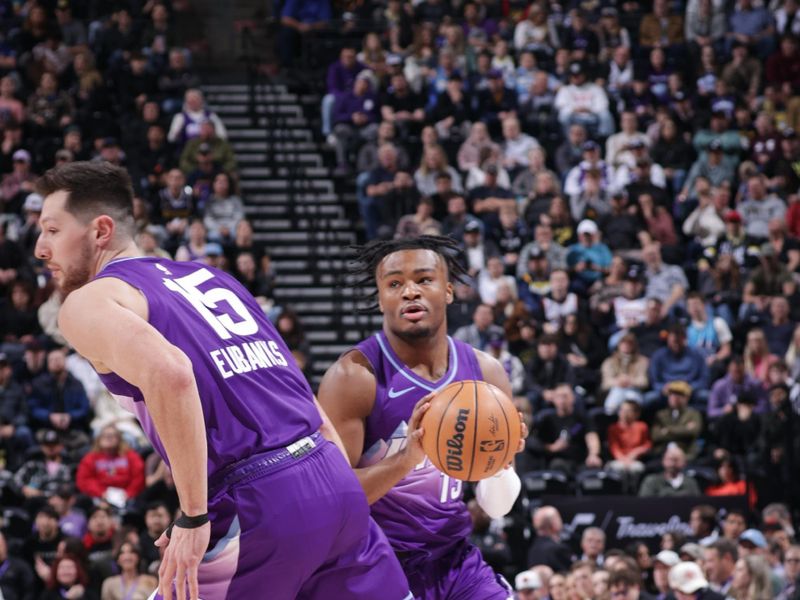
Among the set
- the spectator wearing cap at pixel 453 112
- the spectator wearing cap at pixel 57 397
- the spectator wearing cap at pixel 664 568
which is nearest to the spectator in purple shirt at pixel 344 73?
the spectator wearing cap at pixel 453 112

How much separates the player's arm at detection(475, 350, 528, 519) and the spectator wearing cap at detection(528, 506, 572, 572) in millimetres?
6408

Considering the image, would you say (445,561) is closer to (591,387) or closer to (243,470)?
(243,470)

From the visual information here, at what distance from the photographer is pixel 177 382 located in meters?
3.90

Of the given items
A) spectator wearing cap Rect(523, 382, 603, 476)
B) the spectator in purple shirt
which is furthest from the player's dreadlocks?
the spectator in purple shirt

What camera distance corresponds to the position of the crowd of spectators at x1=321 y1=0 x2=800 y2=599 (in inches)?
570

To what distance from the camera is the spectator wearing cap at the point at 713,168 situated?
19281 mm

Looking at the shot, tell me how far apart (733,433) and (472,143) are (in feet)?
21.3

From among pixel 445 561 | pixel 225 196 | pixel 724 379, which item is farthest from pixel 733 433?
pixel 445 561

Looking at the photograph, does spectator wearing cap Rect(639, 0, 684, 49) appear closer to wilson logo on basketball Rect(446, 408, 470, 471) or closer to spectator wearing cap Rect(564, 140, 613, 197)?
spectator wearing cap Rect(564, 140, 613, 197)

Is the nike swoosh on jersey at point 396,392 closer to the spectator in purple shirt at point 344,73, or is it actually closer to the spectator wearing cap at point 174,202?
the spectator wearing cap at point 174,202

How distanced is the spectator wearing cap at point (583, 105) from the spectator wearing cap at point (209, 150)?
500cm

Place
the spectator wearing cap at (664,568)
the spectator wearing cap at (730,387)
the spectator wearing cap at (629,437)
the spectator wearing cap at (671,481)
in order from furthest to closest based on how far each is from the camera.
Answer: the spectator wearing cap at (730,387) < the spectator wearing cap at (629,437) < the spectator wearing cap at (671,481) < the spectator wearing cap at (664,568)

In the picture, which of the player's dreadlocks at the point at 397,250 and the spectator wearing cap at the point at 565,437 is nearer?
the player's dreadlocks at the point at 397,250

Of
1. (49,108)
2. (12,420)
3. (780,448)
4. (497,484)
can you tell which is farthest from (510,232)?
(497,484)
